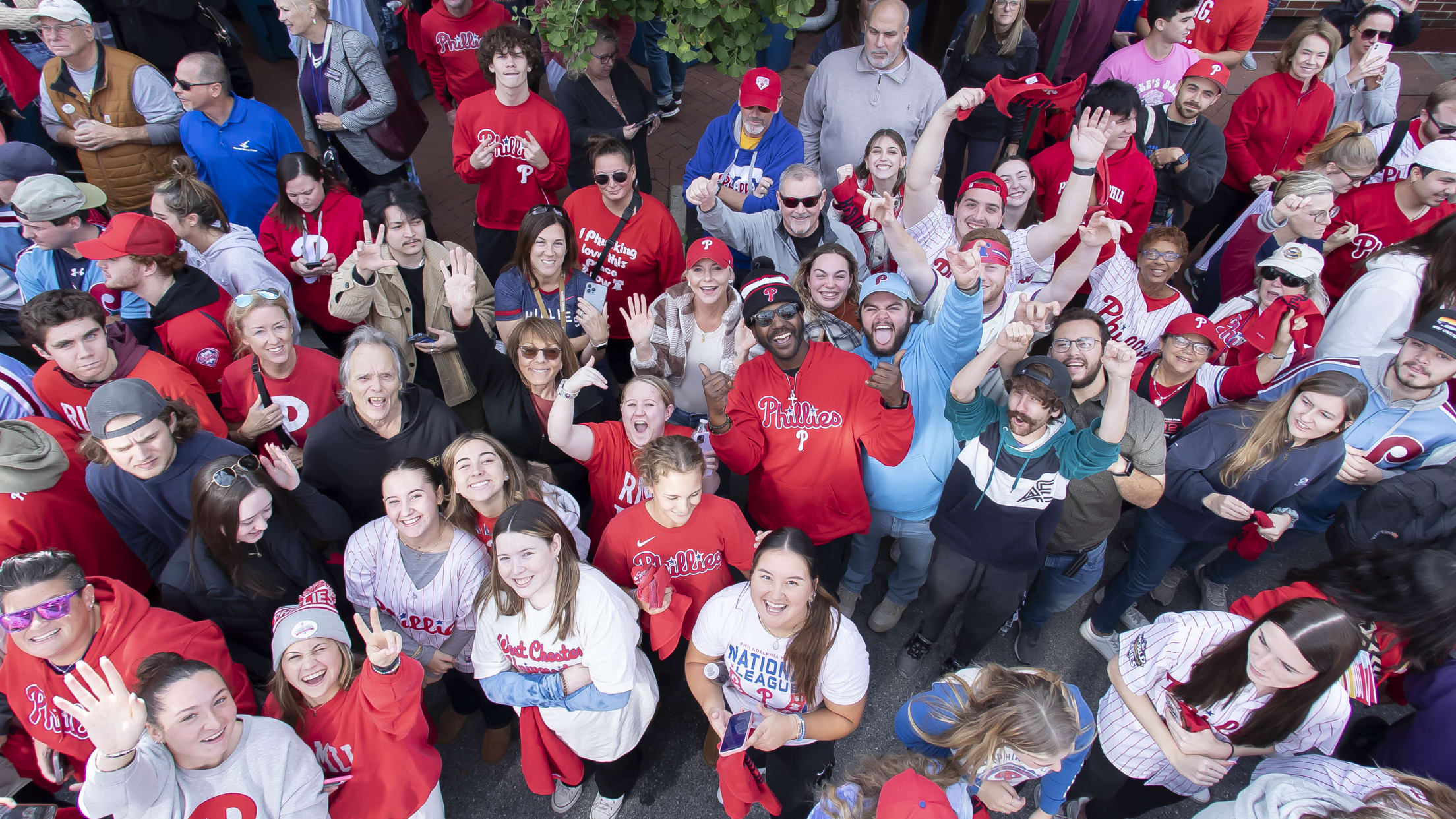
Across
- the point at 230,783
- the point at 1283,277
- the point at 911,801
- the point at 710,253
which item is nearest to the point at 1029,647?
the point at 911,801

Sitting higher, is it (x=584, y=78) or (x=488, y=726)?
(x=584, y=78)

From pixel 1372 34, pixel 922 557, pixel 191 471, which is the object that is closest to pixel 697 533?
pixel 922 557

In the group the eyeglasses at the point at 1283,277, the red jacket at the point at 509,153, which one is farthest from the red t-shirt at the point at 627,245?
the eyeglasses at the point at 1283,277

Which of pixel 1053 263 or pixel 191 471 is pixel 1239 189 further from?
pixel 191 471

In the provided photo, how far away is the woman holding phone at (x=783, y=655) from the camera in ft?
8.86

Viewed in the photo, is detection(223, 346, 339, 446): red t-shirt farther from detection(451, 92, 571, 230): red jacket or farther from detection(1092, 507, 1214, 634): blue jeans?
detection(1092, 507, 1214, 634): blue jeans

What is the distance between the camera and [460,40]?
552cm

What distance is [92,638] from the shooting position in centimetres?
261

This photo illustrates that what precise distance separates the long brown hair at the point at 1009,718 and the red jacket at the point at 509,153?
3840 millimetres

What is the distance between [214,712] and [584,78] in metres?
4.34

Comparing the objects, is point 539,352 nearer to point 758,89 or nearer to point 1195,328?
point 758,89

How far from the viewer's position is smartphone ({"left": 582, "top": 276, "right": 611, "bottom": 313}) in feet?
→ 13.6

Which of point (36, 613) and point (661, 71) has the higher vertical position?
point (661, 71)

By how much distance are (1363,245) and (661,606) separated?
471cm
